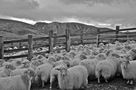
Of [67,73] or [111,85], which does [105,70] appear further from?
[67,73]

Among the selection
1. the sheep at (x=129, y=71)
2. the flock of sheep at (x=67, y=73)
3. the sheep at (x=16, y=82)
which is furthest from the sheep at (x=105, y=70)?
the sheep at (x=16, y=82)

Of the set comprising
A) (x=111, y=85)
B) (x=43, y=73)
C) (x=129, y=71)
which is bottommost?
(x=111, y=85)

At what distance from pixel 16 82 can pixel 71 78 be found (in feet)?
5.50

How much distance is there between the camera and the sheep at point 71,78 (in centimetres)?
615

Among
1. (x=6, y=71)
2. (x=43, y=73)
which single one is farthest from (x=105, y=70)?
(x=6, y=71)

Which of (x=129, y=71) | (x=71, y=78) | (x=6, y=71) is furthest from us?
(x=129, y=71)

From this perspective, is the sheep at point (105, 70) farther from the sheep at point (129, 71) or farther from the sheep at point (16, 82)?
the sheep at point (16, 82)

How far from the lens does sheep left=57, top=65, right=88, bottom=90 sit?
6.15 metres

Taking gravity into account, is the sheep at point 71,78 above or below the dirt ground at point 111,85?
above

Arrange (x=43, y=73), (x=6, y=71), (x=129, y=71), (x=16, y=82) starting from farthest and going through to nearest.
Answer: (x=43, y=73)
(x=129, y=71)
(x=6, y=71)
(x=16, y=82)

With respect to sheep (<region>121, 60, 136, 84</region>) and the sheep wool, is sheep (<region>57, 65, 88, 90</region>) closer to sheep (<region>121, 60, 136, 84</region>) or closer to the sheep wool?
the sheep wool

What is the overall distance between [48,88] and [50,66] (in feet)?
2.72

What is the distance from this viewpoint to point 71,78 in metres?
6.27

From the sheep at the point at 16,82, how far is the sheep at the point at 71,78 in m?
0.95
